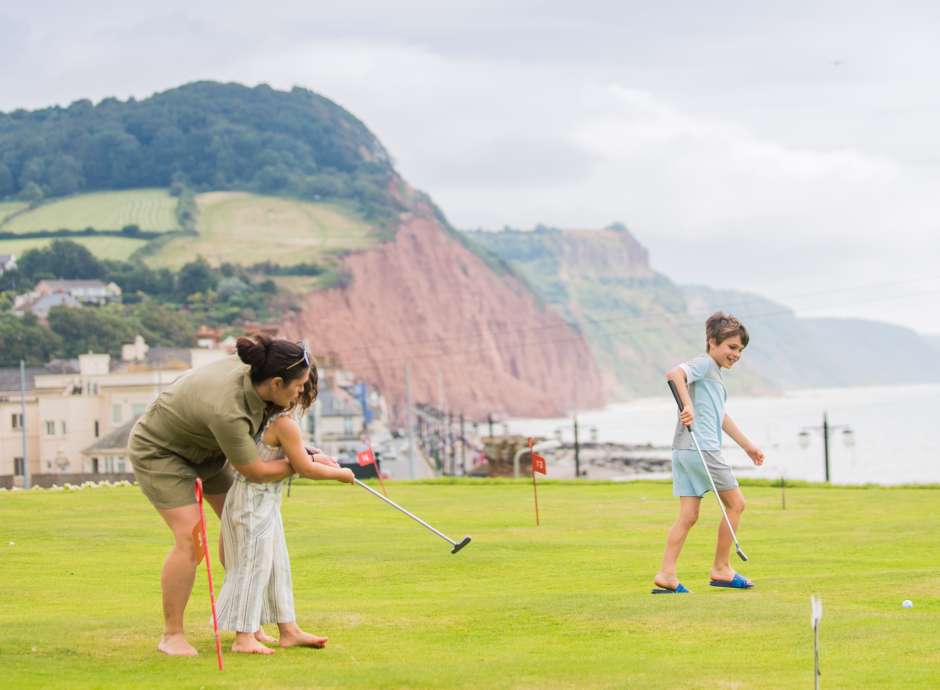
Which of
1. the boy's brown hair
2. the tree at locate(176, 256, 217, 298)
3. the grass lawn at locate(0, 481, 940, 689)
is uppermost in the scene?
the tree at locate(176, 256, 217, 298)

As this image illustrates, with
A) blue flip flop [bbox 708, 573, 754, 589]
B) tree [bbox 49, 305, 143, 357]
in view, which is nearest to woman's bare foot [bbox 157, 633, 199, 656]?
blue flip flop [bbox 708, 573, 754, 589]

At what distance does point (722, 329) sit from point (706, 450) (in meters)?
1.06

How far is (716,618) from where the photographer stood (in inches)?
408

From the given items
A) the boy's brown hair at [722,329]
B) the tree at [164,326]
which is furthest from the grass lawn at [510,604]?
the tree at [164,326]

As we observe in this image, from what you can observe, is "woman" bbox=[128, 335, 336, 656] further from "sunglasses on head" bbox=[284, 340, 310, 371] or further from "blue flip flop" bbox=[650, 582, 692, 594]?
"blue flip flop" bbox=[650, 582, 692, 594]

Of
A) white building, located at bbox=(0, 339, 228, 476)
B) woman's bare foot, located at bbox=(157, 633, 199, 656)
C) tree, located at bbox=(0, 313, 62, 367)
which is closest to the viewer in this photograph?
woman's bare foot, located at bbox=(157, 633, 199, 656)

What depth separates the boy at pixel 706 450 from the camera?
1213 centimetres

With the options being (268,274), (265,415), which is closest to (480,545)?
(265,415)

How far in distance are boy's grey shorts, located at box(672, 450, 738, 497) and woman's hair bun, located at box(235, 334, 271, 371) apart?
4478mm

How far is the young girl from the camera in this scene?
933 centimetres

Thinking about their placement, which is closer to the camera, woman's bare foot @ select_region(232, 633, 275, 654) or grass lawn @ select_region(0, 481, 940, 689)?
grass lawn @ select_region(0, 481, 940, 689)

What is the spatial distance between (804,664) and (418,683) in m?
2.41

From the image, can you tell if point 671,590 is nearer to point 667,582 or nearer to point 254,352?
point 667,582

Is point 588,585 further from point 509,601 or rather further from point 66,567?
point 66,567
